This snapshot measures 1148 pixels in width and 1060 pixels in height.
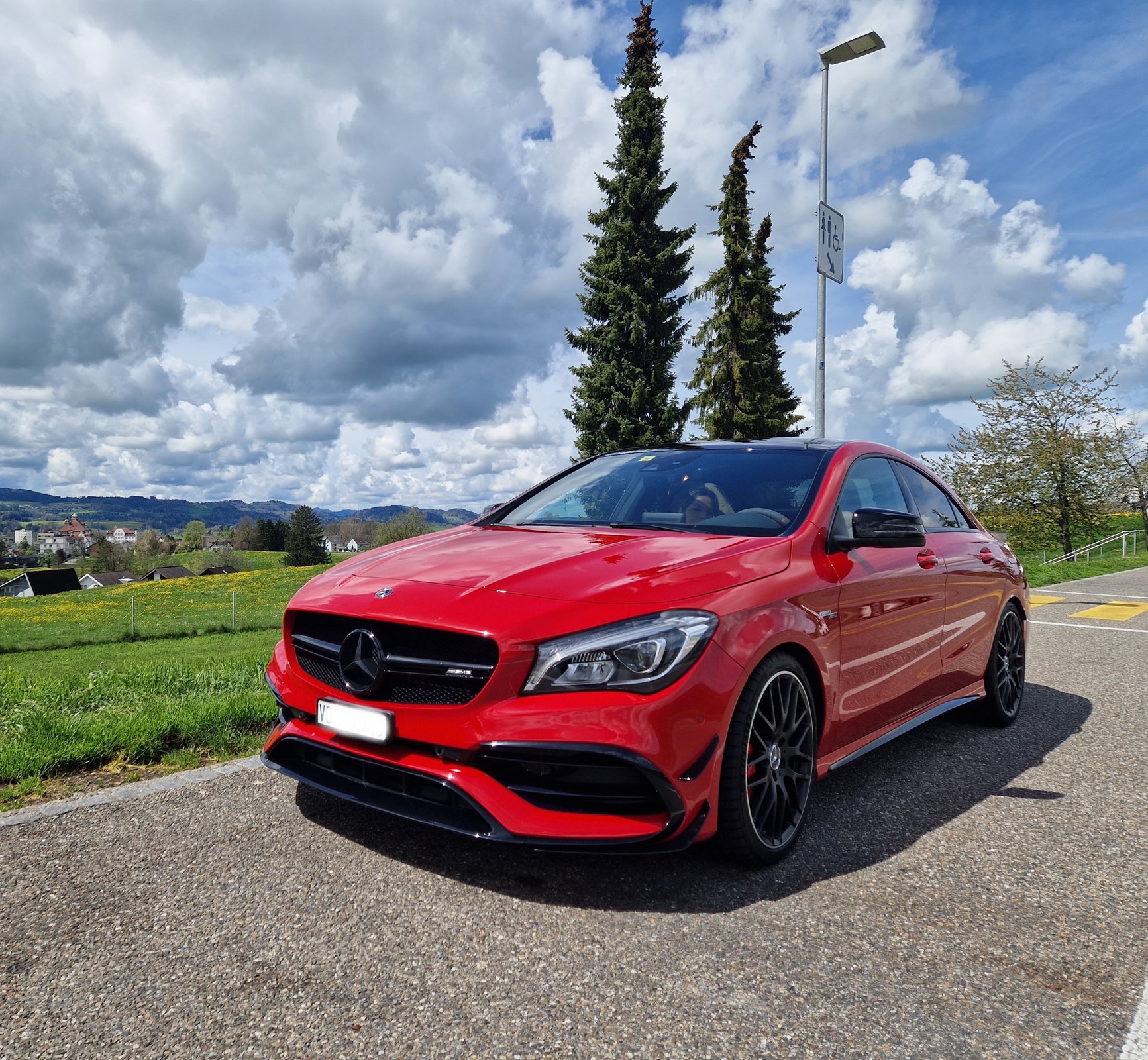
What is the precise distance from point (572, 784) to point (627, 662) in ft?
1.28

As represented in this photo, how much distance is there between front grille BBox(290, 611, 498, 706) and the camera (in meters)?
2.60

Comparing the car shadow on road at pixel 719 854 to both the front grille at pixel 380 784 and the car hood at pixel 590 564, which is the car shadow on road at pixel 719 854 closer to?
the front grille at pixel 380 784

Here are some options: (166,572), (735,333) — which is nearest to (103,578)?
(166,572)

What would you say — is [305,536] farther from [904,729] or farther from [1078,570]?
[904,729]

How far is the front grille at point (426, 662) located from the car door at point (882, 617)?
1.50 metres

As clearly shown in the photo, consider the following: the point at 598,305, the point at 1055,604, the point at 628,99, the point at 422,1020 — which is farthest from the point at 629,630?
the point at 628,99

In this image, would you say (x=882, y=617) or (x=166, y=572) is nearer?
(x=882, y=617)

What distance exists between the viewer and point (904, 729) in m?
3.94

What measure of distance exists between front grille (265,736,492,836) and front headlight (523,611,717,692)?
0.42 meters

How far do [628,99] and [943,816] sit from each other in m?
31.9

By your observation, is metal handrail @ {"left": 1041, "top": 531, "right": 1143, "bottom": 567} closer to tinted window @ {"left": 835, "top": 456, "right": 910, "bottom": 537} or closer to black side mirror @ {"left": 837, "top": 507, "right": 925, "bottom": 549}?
tinted window @ {"left": 835, "top": 456, "right": 910, "bottom": 537}

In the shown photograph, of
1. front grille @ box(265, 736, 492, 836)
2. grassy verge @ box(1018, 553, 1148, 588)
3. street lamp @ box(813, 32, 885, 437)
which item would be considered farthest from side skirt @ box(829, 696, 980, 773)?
grassy verge @ box(1018, 553, 1148, 588)

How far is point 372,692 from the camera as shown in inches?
109

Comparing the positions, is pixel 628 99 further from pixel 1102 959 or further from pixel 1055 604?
pixel 1102 959
